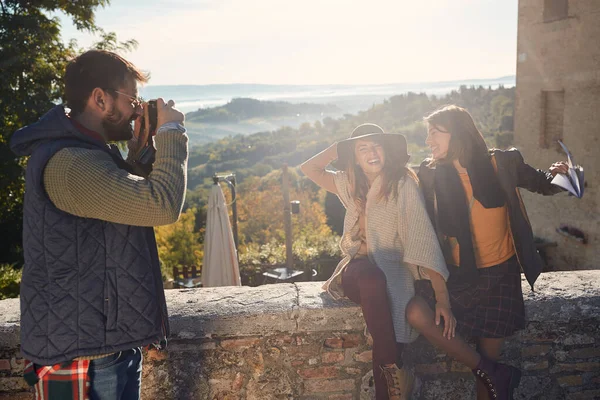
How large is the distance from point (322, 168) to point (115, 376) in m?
1.73

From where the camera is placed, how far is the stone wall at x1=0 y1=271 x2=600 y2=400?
2787 mm

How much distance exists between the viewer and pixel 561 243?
40.8 ft

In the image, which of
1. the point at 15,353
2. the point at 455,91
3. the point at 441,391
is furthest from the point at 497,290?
the point at 455,91

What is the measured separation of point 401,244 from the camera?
279cm

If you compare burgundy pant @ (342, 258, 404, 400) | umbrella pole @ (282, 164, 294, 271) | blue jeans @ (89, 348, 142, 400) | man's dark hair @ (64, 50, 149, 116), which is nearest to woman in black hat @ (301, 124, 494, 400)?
burgundy pant @ (342, 258, 404, 400)

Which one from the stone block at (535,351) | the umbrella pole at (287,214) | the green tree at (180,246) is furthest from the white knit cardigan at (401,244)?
the green tree at (180,246)

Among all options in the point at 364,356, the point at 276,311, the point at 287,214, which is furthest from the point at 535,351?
the point at 287,214

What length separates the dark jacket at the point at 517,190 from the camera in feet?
9.00

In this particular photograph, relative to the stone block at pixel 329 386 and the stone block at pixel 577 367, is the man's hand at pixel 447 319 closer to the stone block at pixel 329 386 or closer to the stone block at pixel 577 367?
the stone block at pixel 329 386

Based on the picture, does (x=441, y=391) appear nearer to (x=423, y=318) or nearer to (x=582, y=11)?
(x=423, y=318)

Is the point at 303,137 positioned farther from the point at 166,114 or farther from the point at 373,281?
the point at 166,114

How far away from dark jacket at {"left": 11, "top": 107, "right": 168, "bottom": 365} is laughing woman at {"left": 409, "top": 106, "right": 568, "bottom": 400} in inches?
54.7

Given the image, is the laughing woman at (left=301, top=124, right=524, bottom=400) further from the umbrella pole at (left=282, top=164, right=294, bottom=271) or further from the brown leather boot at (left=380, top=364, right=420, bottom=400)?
the umbrella pole at (left=282, top=164, right=294, bottom=271)

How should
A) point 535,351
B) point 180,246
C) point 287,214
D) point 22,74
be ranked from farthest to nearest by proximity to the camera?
point 180,246, point 22,74, point 287,214, point 535,351
